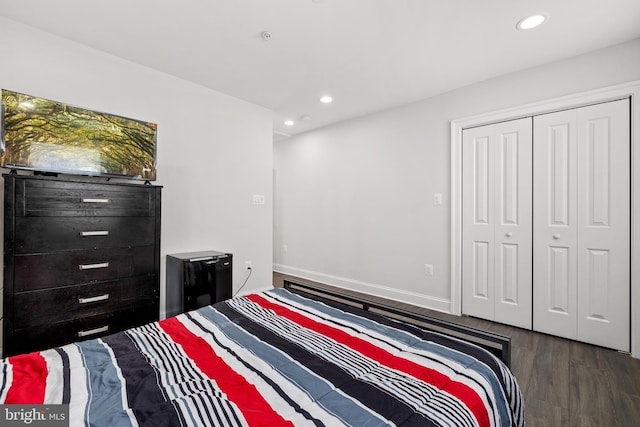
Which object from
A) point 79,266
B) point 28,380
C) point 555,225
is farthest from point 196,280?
point 555,225

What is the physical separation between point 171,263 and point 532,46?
12.4 feet

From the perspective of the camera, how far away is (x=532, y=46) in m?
2.48

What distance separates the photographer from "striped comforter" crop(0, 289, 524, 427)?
33.4 inches

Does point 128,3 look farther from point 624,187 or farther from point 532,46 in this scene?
point 624,187

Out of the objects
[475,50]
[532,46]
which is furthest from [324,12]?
[532,46]

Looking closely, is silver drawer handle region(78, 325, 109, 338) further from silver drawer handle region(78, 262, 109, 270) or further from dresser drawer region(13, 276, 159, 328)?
silver drawer handle region(78, 262, 109, 270)

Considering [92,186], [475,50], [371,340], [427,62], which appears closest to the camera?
[371,340]

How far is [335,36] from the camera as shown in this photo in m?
2.34

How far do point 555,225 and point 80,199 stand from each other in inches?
157

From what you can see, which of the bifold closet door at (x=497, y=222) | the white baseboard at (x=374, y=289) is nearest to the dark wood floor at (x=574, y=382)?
the bifold closet door at (x=497, y=222)

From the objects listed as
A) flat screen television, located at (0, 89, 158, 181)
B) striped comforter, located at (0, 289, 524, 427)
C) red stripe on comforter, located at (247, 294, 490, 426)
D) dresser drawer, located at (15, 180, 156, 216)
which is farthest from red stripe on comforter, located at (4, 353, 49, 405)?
flat screen television, located at (0, 89, 158, 181)

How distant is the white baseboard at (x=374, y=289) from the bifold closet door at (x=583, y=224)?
3.15ft

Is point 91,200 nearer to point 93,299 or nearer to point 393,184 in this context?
point 93,299

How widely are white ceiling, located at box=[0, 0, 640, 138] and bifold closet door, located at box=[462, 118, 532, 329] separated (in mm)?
676
